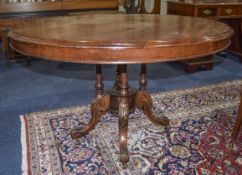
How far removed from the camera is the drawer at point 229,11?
9.63 ft

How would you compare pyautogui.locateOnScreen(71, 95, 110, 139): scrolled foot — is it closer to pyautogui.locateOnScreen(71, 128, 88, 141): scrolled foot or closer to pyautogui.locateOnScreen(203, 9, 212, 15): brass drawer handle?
pyautogui.locateOnScreen(71, 128, 88, 141): scrolled foot

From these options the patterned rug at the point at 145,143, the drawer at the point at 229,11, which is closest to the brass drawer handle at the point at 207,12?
the drawer at the point at 229,11

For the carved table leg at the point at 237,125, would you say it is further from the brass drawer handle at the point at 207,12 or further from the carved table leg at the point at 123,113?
the brass drawer handle at the point at 207,12

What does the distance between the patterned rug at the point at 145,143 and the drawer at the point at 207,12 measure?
1.02m

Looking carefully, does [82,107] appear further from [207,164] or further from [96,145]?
[207,164]

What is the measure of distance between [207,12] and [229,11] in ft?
0.91

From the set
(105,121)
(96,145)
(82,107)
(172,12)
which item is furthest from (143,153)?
(172,12)

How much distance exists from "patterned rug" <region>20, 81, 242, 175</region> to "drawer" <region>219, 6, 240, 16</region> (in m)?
1.10

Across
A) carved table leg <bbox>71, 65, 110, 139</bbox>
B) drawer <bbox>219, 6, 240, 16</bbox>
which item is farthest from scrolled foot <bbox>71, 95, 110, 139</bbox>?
Answer: drawer <bbox>219, 6, 240, 16</bbox>

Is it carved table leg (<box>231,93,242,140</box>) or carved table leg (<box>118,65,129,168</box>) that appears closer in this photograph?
carved table leg (<box>118,65,129,168</box>)

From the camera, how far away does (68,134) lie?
72.4 inches

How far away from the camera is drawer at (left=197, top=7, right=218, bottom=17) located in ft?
9.37

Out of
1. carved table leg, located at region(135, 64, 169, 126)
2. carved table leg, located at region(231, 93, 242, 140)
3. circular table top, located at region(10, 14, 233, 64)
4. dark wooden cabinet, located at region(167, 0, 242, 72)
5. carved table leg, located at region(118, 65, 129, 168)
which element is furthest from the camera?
dark wooden cabinet, located at region(167, 0, 242, 72)

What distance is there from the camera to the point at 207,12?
2881 mm
